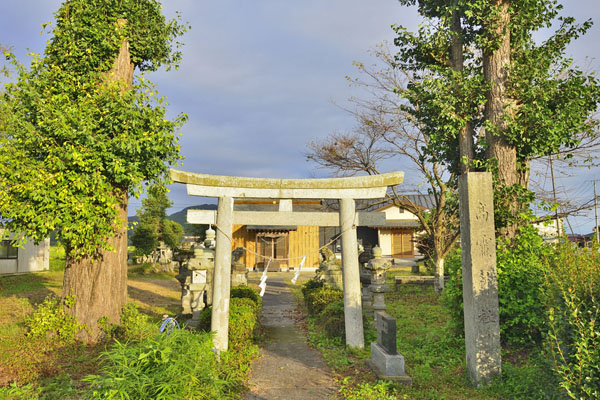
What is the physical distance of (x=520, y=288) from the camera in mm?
7047

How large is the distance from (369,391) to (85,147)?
7400 mm

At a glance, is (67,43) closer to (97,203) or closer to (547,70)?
(97,203)

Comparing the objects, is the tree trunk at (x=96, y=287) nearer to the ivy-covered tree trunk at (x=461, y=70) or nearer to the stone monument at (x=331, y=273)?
the stone monument at (x=331, y=273)

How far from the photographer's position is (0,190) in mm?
7641

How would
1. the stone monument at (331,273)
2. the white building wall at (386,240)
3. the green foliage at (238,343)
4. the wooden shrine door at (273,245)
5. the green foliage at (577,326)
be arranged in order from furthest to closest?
the white building wall at (386,240), the wooden shrine door at (273,245), the stone monument at (331,273), the green foliage at (238,343), the green foliage at (577,326)

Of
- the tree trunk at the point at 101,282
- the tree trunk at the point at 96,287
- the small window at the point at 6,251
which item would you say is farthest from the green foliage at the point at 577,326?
the small window at the point at 6,251

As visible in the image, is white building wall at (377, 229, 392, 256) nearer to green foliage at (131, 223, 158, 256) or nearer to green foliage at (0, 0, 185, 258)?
green foliage at (131, 223, 158, 256)

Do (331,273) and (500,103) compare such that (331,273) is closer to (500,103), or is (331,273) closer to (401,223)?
(500,103)

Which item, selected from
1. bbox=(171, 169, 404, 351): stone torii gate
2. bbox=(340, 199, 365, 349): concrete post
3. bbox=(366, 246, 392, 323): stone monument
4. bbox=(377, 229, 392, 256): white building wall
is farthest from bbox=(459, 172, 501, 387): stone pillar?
bbox=(377, 229, 392, 256): white building wall

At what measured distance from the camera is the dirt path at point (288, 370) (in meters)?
6.21

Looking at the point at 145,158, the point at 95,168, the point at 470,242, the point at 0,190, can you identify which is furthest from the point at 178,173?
the point at 470,242

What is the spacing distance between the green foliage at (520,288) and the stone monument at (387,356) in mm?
1920

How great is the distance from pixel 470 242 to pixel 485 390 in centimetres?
229

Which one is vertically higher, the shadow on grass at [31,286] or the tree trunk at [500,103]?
the tree trunk at [500,103]
